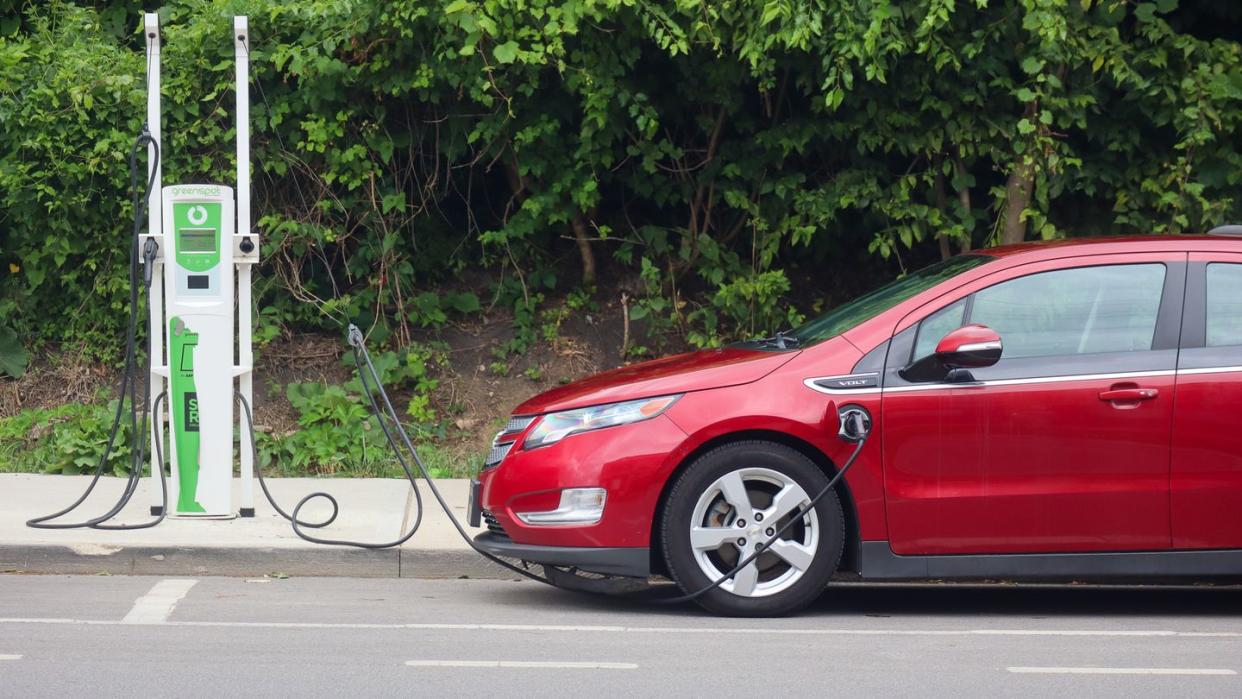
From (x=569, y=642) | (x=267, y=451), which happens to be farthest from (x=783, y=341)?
(x=267, y=451)

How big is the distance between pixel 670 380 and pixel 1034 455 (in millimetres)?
1608

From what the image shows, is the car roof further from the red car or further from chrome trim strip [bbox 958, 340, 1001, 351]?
chrome trim strip [bbox 958, 340, 1001, 351]

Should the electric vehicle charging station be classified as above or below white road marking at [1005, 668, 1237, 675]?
above

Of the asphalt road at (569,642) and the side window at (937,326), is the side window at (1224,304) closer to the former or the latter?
the side window at (937,326)

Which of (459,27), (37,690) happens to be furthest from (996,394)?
(459,27)

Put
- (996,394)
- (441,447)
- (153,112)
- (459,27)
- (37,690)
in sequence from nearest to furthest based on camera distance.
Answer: (37,690)
(996,394)
(153,112)
(459,27)
(441,447)

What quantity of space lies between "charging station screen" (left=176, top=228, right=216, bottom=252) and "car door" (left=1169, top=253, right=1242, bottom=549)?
4.89 m

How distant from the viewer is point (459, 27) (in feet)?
32.4

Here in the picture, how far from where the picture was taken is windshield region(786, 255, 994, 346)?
6.47m

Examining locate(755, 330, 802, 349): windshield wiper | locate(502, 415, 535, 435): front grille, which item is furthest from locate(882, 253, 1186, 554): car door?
locate(502, 415, 535, 435): front grille

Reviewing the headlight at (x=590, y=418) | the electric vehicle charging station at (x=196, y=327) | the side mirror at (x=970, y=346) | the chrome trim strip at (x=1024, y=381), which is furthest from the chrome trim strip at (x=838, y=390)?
the electric vehicle charging station at (x=196, y=327)

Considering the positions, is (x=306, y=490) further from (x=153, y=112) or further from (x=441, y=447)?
(x=153, y=112)

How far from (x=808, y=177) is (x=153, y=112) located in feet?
17.8

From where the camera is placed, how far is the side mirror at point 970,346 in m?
5.95
